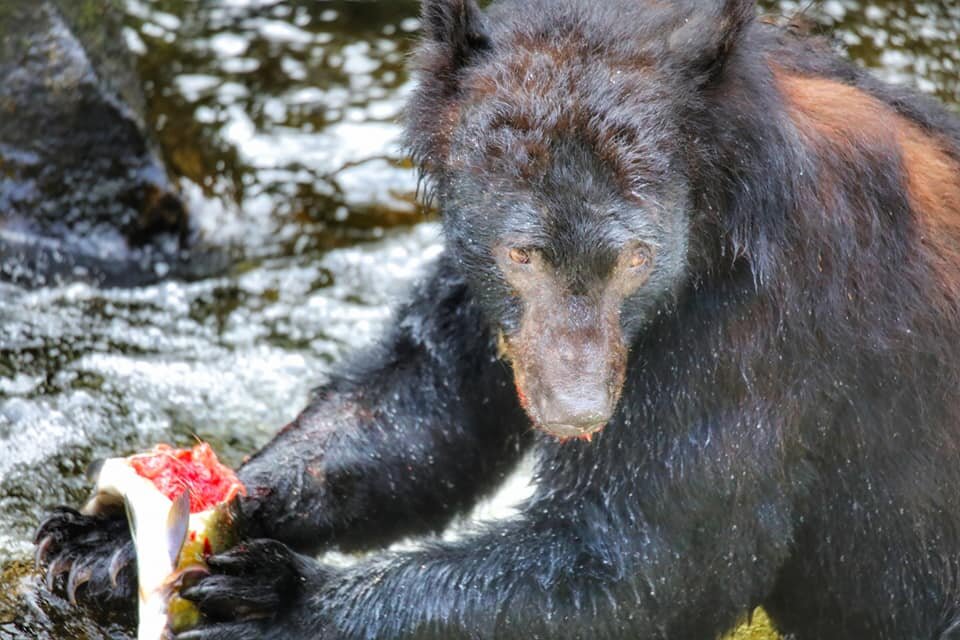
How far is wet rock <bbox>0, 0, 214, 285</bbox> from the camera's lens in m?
9.57

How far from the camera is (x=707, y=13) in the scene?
5.51 m

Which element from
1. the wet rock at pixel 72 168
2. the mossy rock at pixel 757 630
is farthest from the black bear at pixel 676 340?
the wet rock at pixel 72 168

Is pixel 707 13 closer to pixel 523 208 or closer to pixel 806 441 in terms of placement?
pixel 523 208

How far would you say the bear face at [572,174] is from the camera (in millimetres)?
5086

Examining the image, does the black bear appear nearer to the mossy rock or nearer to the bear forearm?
the bear forearm

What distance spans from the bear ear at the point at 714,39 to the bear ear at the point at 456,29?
0.68 meters

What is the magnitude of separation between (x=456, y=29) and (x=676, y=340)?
4.50ft

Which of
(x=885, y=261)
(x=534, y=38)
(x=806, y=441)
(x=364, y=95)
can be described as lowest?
(x=364, y=95)

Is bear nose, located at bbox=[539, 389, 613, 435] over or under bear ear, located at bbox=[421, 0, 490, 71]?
under

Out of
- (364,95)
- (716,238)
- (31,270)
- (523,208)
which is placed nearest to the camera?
(523,208)

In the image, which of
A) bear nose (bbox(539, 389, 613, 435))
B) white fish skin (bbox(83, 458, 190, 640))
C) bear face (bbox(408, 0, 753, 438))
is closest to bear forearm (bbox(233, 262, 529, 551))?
white fish skin (bbox(83, 458, 190, 640))

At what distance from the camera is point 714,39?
5.29 meters

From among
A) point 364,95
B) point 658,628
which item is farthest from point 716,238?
point 364,95

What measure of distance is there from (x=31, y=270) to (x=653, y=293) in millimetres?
5233
